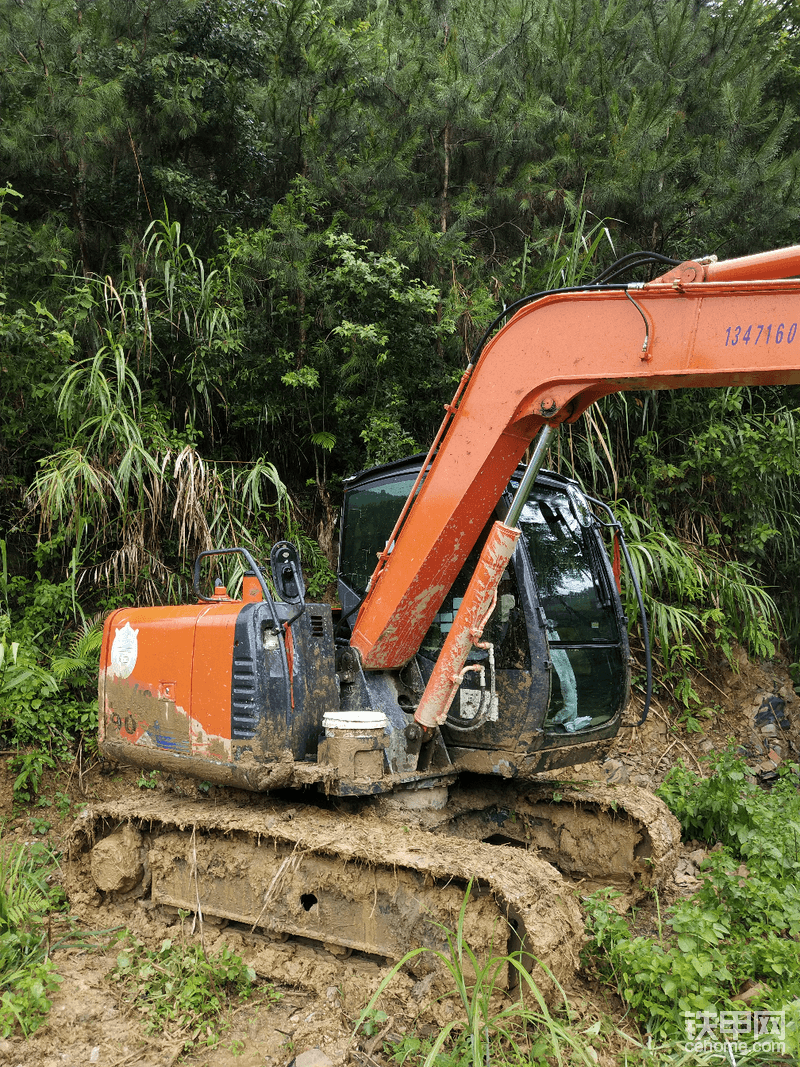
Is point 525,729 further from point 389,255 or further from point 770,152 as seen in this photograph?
point 770,152

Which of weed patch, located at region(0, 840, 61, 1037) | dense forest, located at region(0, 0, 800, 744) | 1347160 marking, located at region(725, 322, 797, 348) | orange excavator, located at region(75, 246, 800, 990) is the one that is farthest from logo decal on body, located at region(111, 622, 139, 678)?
1347160 marking, located at region(725, 322, 797, 348)

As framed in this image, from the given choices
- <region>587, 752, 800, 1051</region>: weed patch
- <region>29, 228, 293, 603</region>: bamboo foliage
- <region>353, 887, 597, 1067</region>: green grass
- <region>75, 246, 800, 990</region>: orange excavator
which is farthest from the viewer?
<region>29, 228, 293, 603</region>: bamboo foliage

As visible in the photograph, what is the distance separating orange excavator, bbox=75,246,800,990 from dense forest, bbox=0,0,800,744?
85.4 inches

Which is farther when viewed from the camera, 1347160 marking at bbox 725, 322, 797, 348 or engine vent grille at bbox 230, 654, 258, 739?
engine vent grille at bbox 230, 654, 258, 739

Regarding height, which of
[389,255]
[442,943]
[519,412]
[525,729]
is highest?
[389,255]

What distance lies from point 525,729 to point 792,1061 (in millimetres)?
1538

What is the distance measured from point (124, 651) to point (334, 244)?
393 cm

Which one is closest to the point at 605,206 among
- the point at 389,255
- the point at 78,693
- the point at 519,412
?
the point at 389,255

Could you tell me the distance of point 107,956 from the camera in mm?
3609

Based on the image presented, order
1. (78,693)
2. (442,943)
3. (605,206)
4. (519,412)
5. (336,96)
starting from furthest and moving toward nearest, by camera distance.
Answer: (605,206), (336,96), (78,693), (519,412), (442,943)

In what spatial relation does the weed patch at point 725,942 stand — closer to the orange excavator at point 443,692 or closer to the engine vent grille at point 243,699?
the orange excavator at point 443,692

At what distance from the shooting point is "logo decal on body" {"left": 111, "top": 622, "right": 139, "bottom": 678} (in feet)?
13.6

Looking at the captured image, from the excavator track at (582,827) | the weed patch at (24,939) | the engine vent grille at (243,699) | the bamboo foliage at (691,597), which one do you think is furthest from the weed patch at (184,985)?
the bamboo foliage at (691,597)

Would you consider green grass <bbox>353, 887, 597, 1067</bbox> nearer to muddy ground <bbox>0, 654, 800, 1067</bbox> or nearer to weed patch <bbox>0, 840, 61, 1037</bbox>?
muddy ground <bbox>0, 654, 800, 1067</bbox>
